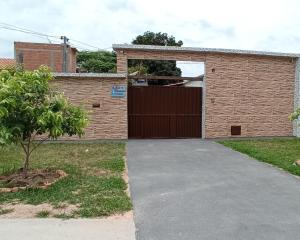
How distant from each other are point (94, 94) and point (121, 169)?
6.79 metres

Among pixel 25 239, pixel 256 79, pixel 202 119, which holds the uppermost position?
pixel 256 79

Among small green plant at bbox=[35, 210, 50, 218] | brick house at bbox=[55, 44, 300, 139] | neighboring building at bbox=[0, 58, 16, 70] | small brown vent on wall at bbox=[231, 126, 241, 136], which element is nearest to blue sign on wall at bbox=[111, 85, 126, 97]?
brick house at bbox=[55, 44, 300, 139]

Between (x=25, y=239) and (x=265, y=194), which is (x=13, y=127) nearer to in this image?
(x=25, y=239)

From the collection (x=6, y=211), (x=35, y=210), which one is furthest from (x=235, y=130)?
(x=6, y=211)

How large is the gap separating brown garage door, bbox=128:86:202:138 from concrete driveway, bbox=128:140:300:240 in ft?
15.7

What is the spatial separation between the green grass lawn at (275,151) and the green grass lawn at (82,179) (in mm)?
3956

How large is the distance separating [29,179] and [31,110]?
141 centimetres

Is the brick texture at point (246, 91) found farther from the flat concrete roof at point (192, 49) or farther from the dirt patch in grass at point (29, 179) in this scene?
the dirt patch in grass at point (29, 179)

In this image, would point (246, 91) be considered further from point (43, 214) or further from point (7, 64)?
point (43, 214)

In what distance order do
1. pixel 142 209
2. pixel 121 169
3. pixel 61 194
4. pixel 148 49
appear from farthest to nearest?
pixel 148 49 → pixel 121 169 → pixel 61 194 → pixel 142 209

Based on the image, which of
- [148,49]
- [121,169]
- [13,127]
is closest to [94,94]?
[148,49]

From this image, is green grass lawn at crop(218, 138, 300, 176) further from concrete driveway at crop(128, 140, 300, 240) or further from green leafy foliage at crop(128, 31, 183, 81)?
green leafy foliage at crop(128, 31, 183, 81)

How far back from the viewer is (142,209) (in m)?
6.15

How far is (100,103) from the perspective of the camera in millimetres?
15625
